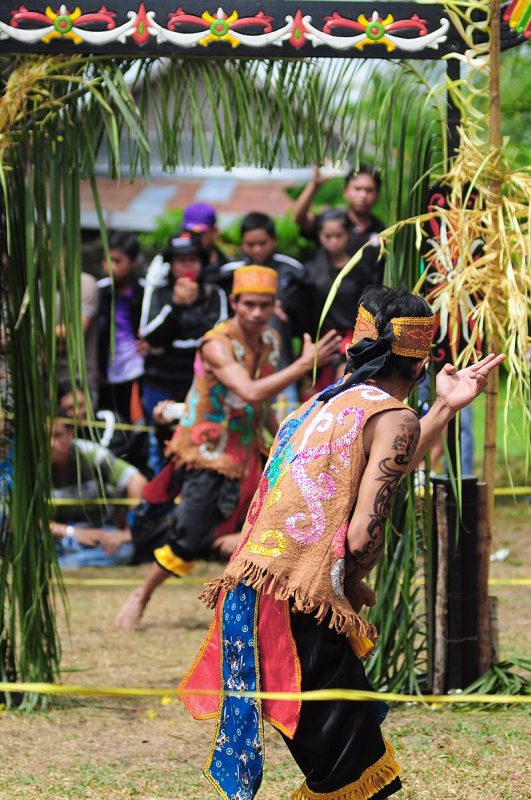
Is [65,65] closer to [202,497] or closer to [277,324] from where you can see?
[202,497]

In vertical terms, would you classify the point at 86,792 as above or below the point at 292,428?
below

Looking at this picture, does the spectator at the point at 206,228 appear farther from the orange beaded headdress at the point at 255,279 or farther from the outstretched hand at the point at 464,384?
the outstretched hand at the point at 464,384

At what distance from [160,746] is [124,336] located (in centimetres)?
456

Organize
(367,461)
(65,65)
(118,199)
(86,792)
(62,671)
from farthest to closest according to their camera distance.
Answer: (118,199) → (62,671) → (65,65) → (86,792) → (367,461)

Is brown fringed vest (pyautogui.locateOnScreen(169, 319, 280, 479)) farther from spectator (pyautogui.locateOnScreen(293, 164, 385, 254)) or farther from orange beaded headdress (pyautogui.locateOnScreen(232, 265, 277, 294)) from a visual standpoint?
spectator (pyautogui.locateOnScreen(293, 164, 385, 254))

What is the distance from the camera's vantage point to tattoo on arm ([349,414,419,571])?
3078 millimetres

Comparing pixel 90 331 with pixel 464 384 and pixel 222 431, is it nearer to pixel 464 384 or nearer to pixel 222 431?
pixel 222 431

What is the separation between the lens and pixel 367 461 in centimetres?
313

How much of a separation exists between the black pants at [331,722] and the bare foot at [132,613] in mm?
3202

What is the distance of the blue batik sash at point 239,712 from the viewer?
10.6ft

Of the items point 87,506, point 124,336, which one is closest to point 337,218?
point 124,336

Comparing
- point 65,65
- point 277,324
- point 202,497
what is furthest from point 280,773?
point 277,324

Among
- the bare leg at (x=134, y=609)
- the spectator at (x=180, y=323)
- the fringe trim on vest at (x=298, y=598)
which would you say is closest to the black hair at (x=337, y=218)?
the spectator at (x=180, y=323)

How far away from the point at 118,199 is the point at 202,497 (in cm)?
1169
